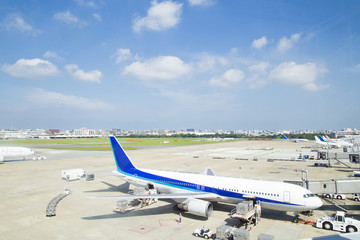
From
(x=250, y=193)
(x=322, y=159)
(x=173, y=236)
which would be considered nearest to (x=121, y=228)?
(x=173, y=236)

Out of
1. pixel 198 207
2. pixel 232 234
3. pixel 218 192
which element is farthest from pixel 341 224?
pixel 198 207

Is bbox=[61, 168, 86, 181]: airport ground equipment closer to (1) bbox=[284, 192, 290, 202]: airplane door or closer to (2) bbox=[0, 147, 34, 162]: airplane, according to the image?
(1) bbox=[284, 192, 290, 202]: airplane door

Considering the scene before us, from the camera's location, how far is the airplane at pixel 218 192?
19.5 m

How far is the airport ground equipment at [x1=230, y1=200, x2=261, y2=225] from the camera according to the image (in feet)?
60.1

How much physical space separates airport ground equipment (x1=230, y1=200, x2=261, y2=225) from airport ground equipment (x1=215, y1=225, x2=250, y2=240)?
2097 mm

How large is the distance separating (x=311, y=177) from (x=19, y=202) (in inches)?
1779

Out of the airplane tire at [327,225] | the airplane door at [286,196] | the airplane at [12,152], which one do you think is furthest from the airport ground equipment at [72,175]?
the airplane at [12,152]

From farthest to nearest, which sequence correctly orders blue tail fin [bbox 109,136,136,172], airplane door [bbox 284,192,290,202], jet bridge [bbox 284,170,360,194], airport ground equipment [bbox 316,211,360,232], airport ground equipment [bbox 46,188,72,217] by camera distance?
blue tail fin [bbox 109,136,136,172] < airport ground equipment [bbox 46,188,72,217] < jet bridge [bbox 284,170,360,194] < airplane door [bbox 284,192,290,202] < airport ground equipment [bbox 316,211,360,232]

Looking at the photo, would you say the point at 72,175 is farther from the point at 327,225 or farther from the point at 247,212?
the point at 327,225

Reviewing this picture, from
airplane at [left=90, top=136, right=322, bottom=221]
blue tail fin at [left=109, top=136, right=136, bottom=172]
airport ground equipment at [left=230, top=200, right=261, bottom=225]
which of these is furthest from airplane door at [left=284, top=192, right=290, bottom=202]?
blue tail fin at [left=109, top=136, right=136, bottom=172]

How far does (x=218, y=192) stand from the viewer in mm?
22266

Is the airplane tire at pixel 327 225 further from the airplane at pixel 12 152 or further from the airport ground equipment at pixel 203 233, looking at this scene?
the airplane at pixel 12 152

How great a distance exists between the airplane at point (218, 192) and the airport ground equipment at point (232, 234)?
12.5ft

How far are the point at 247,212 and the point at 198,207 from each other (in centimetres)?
431
